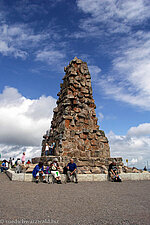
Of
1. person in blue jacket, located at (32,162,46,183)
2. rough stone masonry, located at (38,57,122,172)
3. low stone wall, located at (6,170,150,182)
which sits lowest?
low stone wall, located at (6,170,150,182)

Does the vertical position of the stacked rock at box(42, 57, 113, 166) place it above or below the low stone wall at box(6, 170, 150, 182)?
above

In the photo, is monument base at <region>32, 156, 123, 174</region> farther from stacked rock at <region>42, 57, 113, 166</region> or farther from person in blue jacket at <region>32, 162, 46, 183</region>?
person in blue jacket at <region>32, 162, 46, 183</region>

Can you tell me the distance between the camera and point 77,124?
13.1 meters

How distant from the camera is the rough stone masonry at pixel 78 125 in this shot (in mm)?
12219

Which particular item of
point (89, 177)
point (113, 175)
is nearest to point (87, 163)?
Answer: point (89, 177)

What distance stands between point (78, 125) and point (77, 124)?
101 millimetres

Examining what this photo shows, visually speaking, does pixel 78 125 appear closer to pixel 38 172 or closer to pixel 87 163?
pixel 87 163

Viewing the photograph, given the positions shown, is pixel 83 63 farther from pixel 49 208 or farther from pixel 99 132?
pixel 49 208

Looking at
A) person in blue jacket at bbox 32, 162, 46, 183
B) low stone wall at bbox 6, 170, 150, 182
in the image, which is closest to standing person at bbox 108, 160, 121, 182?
low stone wall at bbox 6, 170, 150, 182

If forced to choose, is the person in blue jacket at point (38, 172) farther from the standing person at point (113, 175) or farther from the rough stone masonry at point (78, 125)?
the standing person at point (113, 175)

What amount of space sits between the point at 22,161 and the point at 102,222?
45.0ft

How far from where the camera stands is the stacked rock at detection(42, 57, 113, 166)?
483 inches

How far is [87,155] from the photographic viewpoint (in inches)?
500

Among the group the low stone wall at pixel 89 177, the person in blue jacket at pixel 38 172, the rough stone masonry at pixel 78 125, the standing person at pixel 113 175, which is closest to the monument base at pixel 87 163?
the rough stone masonry at pixel 78 125
